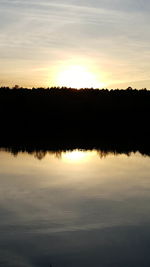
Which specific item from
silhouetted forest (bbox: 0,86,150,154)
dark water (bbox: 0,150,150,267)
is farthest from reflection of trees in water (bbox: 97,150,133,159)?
silhouetted forest (bbox: 0,86,150,154)

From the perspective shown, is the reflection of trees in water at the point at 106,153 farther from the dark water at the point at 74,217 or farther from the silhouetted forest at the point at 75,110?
the silhouetted forest at the point at 75,110

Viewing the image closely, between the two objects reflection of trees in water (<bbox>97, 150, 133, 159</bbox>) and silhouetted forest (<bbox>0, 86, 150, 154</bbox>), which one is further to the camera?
silhouetted forest (<bbox>0, 86, 150, 154</bbox>)

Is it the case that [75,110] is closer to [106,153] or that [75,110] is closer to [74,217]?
[106,153]

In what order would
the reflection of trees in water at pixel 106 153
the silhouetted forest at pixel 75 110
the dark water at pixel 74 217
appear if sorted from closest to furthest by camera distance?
the dark water at pixel 74 217 → the reflection of trees in water at pixel 106 153 → the silhouetted forest at pixel 75 110

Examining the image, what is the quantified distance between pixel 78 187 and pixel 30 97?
62441 millimetres

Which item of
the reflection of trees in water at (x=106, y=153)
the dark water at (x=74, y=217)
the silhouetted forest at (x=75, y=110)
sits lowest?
the reflection of trees in water at (x=106, y=153)

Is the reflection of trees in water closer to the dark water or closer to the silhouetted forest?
the dark water

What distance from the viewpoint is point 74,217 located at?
46.5ft

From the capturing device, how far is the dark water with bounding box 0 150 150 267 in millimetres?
10617

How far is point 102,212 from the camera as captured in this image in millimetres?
14891

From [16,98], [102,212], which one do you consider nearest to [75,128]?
[16,98]

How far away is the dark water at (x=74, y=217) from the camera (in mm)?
10617

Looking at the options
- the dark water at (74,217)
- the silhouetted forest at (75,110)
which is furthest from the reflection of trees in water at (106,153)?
the silhouetted forest at (75,110)

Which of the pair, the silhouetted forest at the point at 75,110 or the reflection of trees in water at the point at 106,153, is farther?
the silhouetted forest at the point at 75,110
